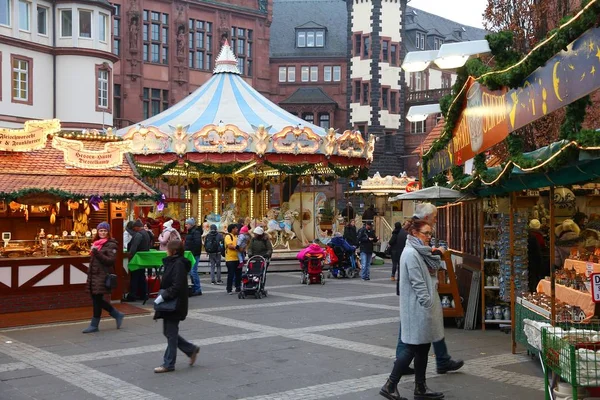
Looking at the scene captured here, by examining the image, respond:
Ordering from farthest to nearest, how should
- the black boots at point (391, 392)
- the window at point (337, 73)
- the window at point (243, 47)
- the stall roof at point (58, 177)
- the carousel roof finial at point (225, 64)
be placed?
the window at point (337, 73), the window at point (243, 47), the carousel roof finial at point (225, 64), the stall roof at point (58, 177), the black boots at point (391, 392)

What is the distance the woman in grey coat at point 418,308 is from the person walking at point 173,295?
8.97 feet

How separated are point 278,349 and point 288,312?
3.94 m

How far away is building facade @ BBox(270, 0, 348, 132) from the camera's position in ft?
196

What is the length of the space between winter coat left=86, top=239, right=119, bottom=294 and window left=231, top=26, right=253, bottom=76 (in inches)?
1680

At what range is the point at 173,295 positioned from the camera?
956 cm

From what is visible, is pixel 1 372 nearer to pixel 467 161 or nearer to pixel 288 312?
pixel 288 312

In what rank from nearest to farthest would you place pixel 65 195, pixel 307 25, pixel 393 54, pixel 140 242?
pixel 65 195 → pixel 140 242 → pixel 393 54 → pixel 307 25

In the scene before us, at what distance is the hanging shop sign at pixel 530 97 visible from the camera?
6664 mm

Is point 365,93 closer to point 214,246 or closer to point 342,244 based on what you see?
point 342,244

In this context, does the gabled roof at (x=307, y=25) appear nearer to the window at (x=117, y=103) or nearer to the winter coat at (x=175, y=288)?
the window at (x=117, y=103)

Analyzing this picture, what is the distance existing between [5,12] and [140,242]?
82.7ft

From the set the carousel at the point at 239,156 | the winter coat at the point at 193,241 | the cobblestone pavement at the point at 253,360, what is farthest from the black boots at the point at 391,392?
the carousel at the point at 239,156

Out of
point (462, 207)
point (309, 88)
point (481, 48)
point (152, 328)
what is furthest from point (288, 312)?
point (309, 88)

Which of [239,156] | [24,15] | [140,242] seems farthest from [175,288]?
[24,15]
